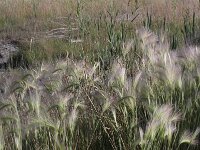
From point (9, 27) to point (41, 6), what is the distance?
206cm

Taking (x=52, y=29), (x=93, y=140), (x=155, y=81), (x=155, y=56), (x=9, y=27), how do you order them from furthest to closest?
(x=9, y=27) → (x=52, y=29) → (x=155, y=56) → (x=155, y=81) → (x=93, y=140)

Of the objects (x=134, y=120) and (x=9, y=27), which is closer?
(x=134, y=120)

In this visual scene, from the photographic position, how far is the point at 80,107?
2238 millimetres

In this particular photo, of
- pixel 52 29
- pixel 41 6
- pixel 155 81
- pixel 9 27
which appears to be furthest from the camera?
pixel 41 6

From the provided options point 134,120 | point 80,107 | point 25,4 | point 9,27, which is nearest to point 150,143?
point 134,120

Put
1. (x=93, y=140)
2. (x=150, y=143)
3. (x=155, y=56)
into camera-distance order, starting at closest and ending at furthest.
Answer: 1. (x=150, y=143)
2. (x=93, y=140)
3. (x=155, y=56)

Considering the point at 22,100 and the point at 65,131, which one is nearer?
the point at 65,131

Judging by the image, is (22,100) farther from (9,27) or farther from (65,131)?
(9,27)

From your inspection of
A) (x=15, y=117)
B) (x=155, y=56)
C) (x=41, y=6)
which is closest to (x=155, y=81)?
(x=155, y=56)

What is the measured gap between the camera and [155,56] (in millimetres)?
2516

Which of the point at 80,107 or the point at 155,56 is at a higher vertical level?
the point at 155,56

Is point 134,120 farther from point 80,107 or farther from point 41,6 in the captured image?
point 41,6

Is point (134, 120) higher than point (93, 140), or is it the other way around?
point (134, 120)

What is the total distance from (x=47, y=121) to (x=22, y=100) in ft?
1.11
